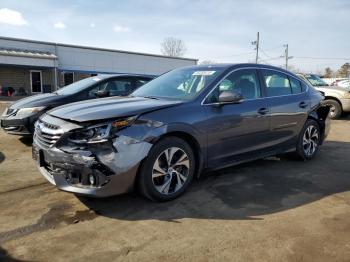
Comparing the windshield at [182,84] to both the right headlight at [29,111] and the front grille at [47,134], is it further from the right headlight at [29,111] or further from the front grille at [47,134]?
the right headlight at [29,111]

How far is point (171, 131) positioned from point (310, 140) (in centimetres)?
323

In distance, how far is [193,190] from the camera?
4.54 m

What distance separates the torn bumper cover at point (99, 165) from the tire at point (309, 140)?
324cm

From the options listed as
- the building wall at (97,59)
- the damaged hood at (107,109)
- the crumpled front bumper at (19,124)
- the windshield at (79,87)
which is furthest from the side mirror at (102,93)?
the building wall at (97,59)

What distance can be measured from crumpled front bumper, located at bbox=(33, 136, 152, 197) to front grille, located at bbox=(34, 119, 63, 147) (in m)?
0.15

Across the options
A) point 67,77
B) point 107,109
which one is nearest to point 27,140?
point 107,109

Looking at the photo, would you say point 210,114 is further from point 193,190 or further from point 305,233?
point 305,233

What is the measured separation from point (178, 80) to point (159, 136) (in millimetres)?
1421

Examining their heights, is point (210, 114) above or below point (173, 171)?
above

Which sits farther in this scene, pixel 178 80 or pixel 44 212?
pixel 178 80

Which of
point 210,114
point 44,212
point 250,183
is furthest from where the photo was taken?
point 250,183

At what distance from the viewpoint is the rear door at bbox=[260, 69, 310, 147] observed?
5348 mm

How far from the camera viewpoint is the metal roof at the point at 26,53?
980 inches

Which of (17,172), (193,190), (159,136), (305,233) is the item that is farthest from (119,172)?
(17,172)
